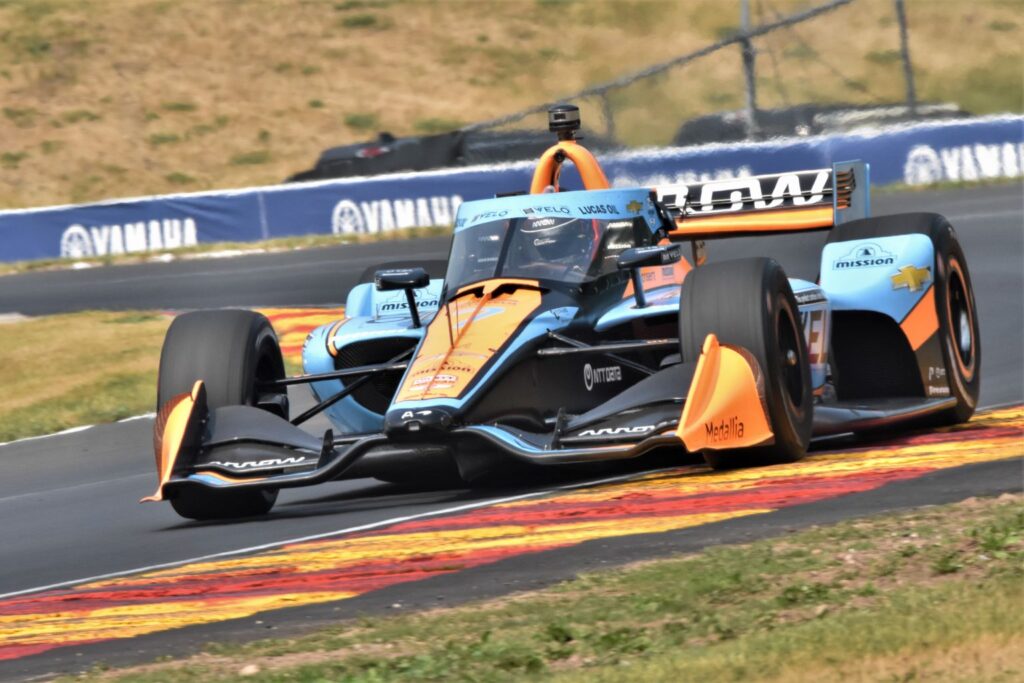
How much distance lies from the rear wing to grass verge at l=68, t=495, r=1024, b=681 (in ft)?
15.6

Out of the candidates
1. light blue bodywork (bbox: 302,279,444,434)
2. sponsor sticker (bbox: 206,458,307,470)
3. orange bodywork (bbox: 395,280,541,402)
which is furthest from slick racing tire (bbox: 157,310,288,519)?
orange bodywork (bbox: 395,280,541,402)

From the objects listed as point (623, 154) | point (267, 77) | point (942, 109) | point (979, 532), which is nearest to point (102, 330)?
point (623, 154)

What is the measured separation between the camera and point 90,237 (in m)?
30.5

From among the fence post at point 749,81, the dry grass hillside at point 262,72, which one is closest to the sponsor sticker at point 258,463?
the fence post at point 749,81

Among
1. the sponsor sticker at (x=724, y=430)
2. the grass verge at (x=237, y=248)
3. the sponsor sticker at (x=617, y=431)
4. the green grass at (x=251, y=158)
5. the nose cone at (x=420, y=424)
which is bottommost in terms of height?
the sponsor sticker at (x=724, y=430)

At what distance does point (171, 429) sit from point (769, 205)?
4.27 m

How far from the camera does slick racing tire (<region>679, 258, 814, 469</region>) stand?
27.9ft

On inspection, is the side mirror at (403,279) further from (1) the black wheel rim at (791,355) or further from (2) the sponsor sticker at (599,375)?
(1) the black wheel rim at (791,355)

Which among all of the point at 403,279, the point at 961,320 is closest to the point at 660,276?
the point at 403,279

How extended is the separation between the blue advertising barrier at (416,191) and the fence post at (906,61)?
179 cm

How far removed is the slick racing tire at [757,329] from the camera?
27.9ft

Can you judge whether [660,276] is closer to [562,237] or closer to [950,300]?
[562,237]

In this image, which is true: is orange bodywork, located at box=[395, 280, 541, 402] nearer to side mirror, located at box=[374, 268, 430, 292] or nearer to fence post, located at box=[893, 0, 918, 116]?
side mirror, located at box=[374, 268, 430, 292]

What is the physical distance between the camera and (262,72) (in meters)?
52.7
